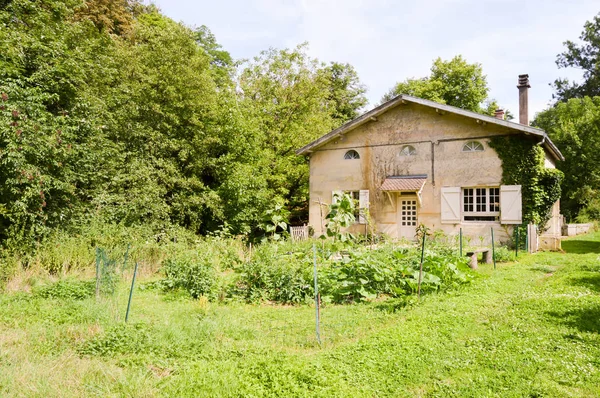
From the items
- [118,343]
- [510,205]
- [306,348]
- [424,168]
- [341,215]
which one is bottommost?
[306,348]

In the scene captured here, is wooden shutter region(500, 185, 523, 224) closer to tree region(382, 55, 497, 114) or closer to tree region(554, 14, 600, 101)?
tree region(382, 55, 497, 114)

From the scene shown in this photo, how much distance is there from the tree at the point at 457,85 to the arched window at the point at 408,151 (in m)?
17.5

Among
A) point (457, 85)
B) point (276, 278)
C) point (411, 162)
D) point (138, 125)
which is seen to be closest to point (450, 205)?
point (411, 162)

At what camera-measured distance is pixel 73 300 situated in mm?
7500

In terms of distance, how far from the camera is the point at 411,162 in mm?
16984

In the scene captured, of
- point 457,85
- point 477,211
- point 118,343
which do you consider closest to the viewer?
point 118,343

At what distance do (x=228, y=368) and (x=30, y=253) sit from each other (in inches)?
345

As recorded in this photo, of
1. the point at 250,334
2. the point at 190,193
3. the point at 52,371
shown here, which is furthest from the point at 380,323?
the point at 190,193

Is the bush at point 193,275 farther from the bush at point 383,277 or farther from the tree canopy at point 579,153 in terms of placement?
the tree canopy at point 579,153

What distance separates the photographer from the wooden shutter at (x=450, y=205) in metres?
15.8

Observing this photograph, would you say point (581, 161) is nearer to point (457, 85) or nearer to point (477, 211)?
point (457, 85)

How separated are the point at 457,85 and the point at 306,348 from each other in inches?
1309

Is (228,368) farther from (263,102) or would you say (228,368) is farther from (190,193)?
(263,102)

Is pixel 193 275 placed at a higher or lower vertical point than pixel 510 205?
lower
